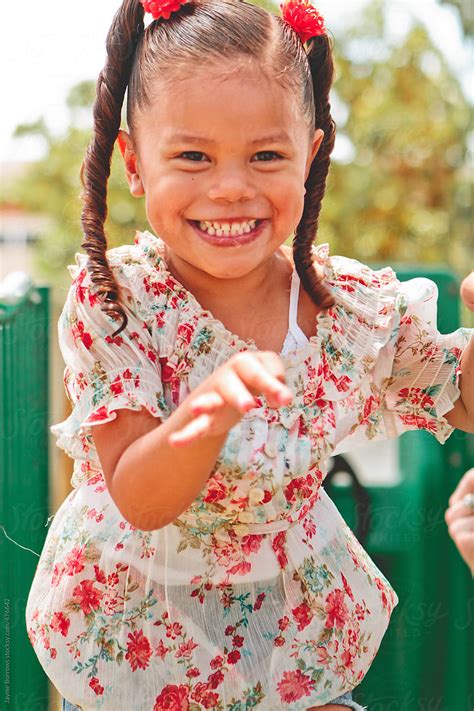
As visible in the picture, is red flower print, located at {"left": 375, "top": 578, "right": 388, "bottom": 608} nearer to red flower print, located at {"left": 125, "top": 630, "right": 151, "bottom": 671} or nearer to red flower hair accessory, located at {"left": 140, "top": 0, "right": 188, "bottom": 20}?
red flower print, located at {"left": 125, "top": 630, "right": 151, "bottom": 671}

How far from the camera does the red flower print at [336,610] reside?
1833 mm

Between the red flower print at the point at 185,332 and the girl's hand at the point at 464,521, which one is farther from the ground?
the red flower print at the point at 185,332

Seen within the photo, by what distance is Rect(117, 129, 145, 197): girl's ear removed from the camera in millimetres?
1788

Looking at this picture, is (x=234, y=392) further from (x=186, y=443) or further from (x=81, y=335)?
(x=81, y=335)

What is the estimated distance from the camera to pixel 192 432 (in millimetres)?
1288

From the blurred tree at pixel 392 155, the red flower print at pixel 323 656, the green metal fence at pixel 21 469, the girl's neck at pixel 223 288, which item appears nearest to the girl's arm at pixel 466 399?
the girl's neck at pixel 223 288

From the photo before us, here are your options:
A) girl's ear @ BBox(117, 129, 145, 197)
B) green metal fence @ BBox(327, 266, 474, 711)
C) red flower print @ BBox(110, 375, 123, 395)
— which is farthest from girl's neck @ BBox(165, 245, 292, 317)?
green metal fence @ BBox(327, 266, 474, 711)

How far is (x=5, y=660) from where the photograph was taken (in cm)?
245

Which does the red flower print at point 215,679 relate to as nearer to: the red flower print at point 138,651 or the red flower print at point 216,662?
the red flower print at point 216,662

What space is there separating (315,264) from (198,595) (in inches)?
25.0

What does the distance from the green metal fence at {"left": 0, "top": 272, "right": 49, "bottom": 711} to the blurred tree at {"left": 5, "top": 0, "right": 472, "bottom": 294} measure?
4.18 m

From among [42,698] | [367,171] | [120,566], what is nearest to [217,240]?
[120,566]

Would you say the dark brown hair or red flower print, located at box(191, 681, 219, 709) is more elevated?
the dark brown hair

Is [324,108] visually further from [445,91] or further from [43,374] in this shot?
[445,91]
